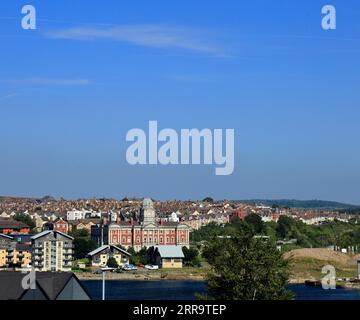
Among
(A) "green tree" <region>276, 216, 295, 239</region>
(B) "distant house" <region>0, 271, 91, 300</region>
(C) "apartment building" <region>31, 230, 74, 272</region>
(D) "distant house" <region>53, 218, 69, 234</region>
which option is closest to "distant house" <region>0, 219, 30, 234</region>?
(D) "distant house" <region>53, 218, 69, 234</region>

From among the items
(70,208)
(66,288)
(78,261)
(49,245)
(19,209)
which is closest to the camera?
(66,288)

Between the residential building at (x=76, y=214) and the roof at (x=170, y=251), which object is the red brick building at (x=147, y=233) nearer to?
the roof at (x=170, y=251)

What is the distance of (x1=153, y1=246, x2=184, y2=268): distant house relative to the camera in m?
14.8

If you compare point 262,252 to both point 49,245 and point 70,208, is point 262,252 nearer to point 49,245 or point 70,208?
point 49,245

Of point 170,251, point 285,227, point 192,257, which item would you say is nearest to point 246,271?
point 192,257

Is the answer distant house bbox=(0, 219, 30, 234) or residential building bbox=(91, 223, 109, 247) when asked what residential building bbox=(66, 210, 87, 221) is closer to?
residential building bbox=(91, 223, 109, 247)

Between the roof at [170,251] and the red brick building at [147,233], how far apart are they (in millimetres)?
146

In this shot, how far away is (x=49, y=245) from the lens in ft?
29.3

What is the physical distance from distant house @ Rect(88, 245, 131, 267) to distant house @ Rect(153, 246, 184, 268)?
2.30 ft

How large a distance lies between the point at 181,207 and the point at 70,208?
3259 mm

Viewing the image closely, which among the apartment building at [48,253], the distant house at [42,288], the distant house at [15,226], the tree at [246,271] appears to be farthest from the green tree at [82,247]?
the distant house at [42,288]

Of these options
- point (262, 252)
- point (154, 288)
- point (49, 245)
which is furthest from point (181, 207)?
point (262, 252)

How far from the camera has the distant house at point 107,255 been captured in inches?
528

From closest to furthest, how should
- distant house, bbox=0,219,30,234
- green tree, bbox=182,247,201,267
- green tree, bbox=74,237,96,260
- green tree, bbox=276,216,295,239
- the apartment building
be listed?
the apartment building, green tree, bbox=74,237,96,260, green tree, bbox=182,247,201,267, distant house, bbox=0,219,30,234, green tree, bbox=276,216,295,239
